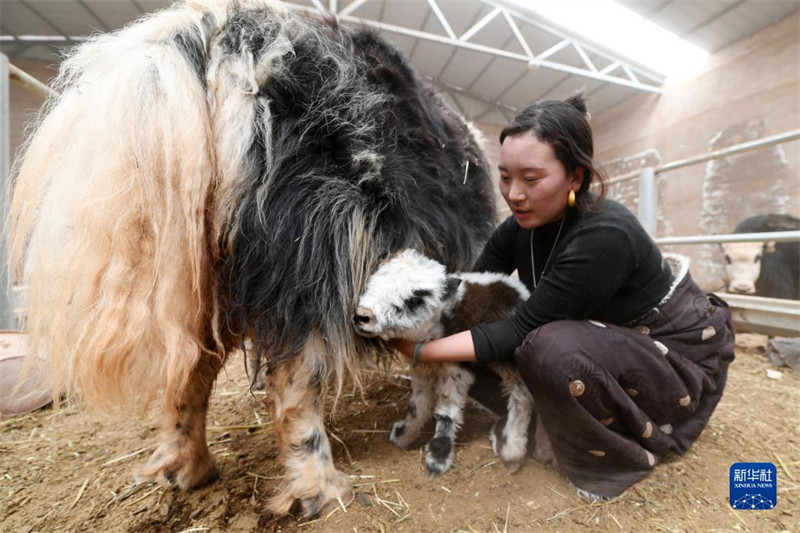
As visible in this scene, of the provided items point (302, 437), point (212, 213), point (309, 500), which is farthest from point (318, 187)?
point (309, 500)

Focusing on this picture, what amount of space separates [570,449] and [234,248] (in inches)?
56.9

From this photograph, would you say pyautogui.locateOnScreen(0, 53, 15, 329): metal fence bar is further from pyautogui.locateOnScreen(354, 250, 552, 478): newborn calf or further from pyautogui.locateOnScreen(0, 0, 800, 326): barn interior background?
pyautogui.locateOnScreen(0, 0, 800, 326): barn interior background

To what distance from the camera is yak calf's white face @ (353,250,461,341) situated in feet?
5.08

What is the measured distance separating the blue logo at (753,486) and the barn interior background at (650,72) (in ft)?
10.5

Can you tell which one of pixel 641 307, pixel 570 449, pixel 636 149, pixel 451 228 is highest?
pixel 636 149

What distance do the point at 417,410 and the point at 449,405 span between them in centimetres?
18

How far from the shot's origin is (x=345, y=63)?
5.33ft

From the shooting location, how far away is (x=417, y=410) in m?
2.00

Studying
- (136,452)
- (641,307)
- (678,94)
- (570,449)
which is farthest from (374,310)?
Result: (678,94)

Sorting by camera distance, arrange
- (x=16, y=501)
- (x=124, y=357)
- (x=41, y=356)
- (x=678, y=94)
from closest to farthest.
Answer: (x=124, y=357)
(x=41, y=356)
(x=16, y=501)
(x=678, y=94)

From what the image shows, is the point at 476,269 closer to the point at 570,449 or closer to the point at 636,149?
the point at 570,449

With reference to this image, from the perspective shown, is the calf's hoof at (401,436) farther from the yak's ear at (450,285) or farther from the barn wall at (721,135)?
→ the barn wall at (721,135)

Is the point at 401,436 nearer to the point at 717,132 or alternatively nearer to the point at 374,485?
the point at 374,485

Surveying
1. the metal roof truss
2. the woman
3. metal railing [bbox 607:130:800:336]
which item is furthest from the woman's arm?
the metal roof truss
